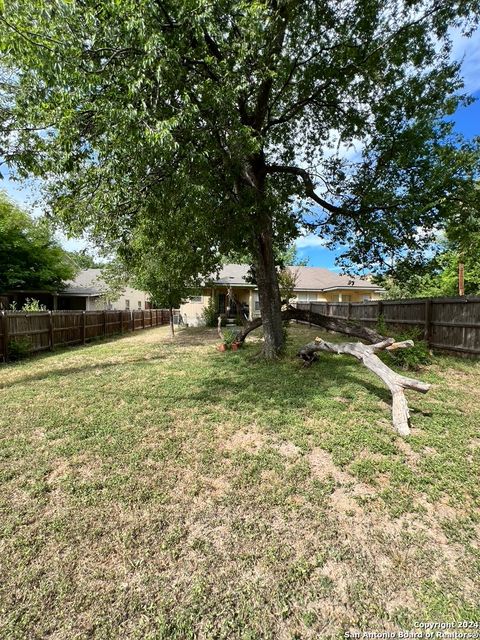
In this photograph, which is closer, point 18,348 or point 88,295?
point 18,348

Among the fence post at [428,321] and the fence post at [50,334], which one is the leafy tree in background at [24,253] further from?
the fence post at [428,321]

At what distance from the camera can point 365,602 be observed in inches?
80.0

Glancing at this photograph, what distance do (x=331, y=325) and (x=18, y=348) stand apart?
28.5ft

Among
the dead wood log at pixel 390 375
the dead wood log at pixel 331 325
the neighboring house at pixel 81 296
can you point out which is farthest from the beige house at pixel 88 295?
the dead wood log at pixel 390 375

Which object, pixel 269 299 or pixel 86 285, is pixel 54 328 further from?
pixel 86 285

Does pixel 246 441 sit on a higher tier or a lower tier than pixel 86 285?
lower

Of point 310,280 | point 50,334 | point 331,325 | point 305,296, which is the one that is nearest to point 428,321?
point 331,325

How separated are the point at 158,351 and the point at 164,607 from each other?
927 centimetres

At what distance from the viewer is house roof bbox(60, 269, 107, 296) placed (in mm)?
24391

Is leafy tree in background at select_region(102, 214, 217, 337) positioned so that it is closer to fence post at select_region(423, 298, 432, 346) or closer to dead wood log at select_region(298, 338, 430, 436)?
dead wood log at select_region(298, 338, 430, 436)

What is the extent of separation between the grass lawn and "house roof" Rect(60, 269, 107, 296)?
21.0 meters

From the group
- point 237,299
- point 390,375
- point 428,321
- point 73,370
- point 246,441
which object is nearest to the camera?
point 246,441

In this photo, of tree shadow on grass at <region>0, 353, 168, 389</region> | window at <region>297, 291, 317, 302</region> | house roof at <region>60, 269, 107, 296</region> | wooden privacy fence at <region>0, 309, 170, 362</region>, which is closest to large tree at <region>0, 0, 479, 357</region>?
tree shadow on grass at <region>0, 353, 168, 389</region>

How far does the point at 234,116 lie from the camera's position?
532cm
